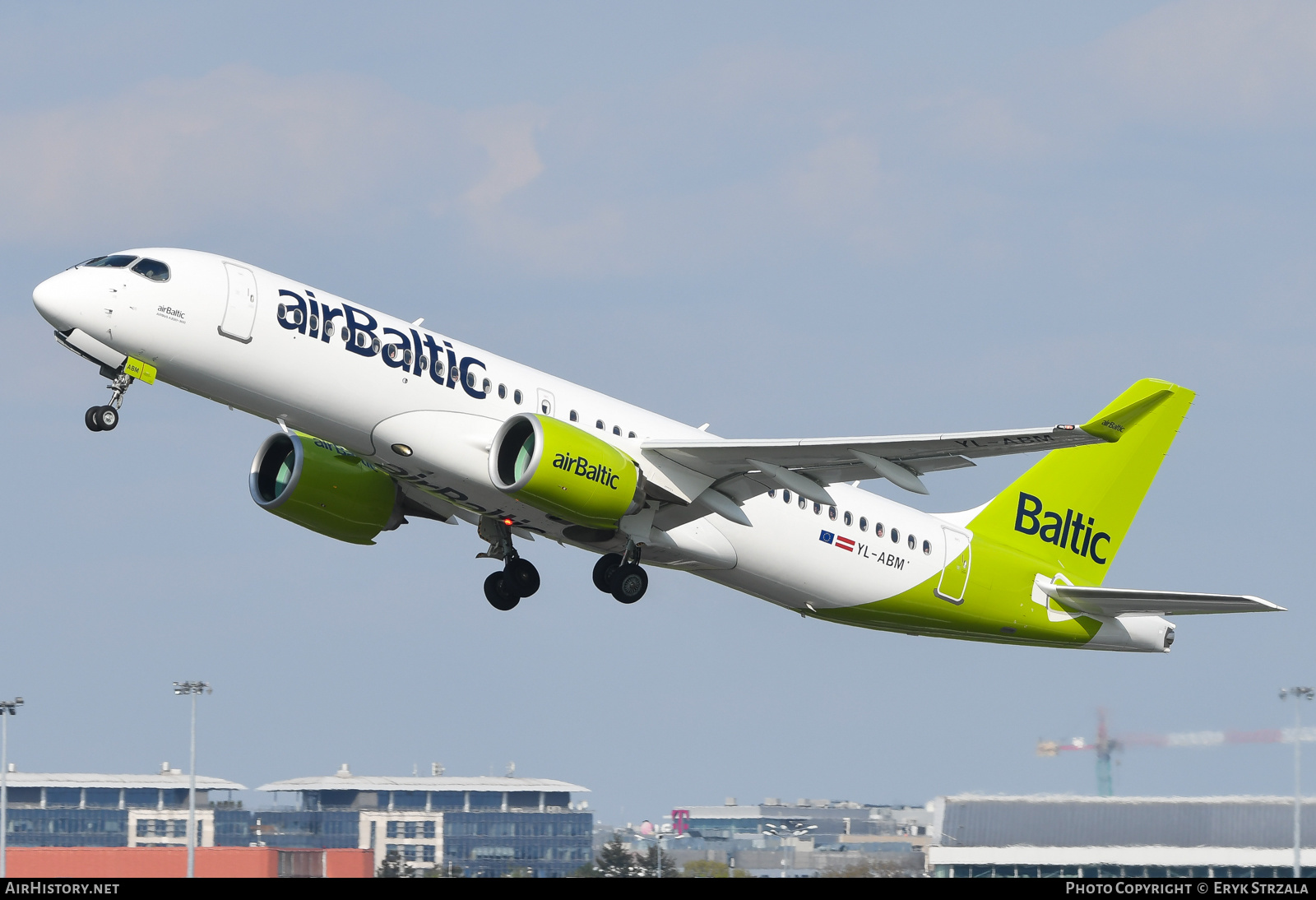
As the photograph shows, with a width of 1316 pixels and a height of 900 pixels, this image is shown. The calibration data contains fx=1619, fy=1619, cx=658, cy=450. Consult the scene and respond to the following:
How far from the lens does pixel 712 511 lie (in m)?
31.5

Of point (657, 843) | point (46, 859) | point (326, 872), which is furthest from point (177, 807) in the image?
point (657, 843)

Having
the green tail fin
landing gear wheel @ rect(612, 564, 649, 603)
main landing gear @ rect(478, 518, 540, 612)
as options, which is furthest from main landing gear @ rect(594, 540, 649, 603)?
the green tail fin

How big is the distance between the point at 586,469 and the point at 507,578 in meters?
6.57

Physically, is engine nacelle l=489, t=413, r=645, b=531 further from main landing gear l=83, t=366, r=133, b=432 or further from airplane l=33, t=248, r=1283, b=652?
main landing gear l=83, t=366, r=133, b=432

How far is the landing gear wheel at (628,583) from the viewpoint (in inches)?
1230

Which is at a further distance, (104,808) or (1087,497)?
(104,808)

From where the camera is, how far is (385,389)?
28.4m

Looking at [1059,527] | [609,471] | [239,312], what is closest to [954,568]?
[1059,527]

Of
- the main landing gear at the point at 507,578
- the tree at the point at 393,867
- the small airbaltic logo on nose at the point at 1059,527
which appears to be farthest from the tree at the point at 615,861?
the small airbaltic logo on nose at the point at 1059,527

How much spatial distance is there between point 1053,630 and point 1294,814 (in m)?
8.21

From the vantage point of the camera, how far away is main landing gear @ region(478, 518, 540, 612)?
1353 inches

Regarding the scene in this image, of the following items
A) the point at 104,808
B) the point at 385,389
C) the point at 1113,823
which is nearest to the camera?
the point at 385,389

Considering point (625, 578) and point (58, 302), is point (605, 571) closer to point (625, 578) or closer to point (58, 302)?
point (625, 578)

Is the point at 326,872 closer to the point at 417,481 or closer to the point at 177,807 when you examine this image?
the point at 417,481
